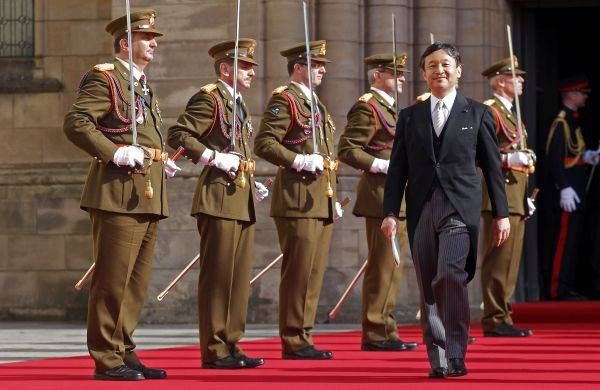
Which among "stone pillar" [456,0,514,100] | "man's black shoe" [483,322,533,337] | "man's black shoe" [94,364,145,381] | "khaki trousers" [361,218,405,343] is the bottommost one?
"man's black shoe" [483,322,533,337]

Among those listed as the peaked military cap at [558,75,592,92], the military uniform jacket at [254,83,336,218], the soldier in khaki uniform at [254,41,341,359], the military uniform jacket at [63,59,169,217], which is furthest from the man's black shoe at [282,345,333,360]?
the peaked military cap at [558,75,592,92]

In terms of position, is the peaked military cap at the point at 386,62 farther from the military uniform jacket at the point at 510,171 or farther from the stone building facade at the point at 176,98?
the stone building facade at the point at 176,98

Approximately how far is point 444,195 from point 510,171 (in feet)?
14.1

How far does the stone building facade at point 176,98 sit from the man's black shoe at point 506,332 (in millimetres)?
2040

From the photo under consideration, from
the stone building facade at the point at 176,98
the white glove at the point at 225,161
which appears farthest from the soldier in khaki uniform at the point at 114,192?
the stone building facade at the point at 176,98

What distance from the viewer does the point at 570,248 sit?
58.5 ft

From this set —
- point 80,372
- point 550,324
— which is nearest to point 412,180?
point 80,372

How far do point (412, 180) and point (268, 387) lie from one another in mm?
1436

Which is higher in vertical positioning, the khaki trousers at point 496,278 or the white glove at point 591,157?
the white glove at point 591,157

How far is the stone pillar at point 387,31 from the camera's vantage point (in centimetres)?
1650

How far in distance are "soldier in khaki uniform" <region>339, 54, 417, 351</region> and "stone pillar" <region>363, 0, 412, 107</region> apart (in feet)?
12.4

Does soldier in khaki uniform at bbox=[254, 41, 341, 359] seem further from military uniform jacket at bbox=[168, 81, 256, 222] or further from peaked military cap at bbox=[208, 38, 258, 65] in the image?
military uniform jacket at bbox=[168, 81, 256, 222]

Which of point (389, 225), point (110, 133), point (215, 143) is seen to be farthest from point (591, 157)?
point (110, 133)

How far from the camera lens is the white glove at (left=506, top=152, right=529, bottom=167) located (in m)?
13.9
